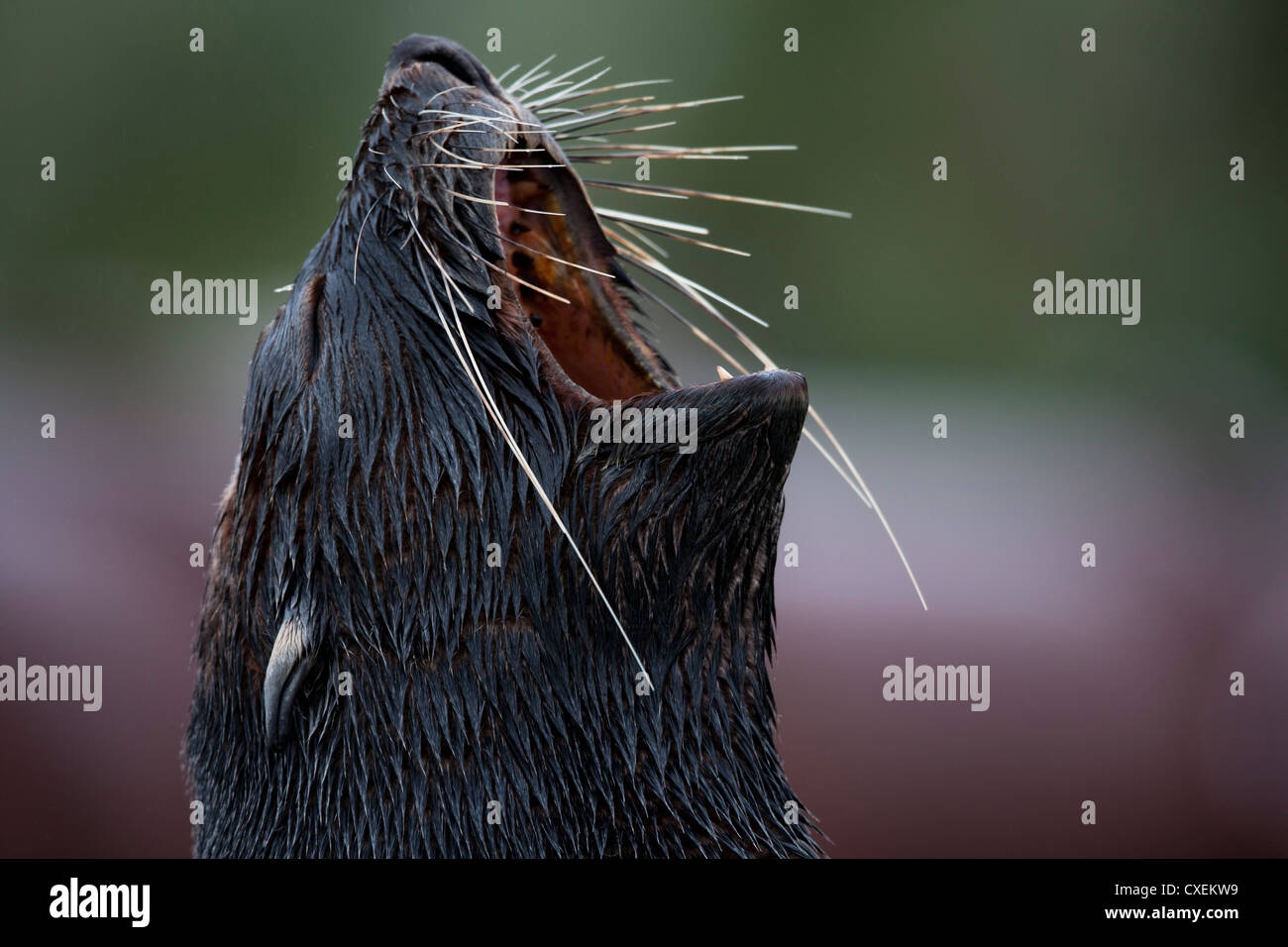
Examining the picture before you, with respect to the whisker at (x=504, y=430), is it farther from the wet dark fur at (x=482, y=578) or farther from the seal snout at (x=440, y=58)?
the seal snout at (x=440, y=58)

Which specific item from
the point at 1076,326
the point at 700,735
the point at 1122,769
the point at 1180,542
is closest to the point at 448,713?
the point at 700,735

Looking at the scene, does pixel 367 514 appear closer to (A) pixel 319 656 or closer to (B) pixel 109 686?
(A) pixel 319 656

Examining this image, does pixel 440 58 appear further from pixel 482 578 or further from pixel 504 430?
pixel 482 578

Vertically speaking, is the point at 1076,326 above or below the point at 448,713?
above

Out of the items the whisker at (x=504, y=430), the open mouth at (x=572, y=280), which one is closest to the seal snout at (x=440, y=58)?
the open mouth at (x=572, y=280)

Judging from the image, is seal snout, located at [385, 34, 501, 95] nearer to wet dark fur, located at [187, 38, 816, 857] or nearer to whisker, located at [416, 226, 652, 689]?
wet dark fur, located at [187, 38, 816, 857]
